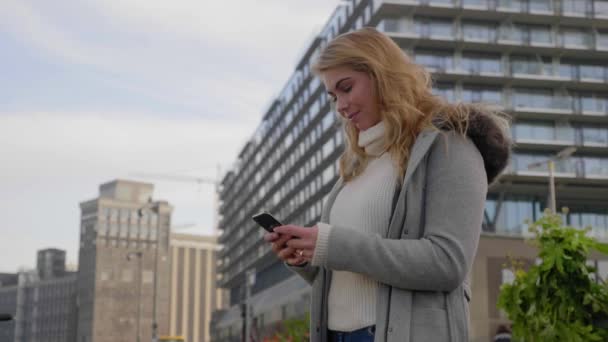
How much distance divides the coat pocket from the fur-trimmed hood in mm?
571

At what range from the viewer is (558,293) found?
320 inches

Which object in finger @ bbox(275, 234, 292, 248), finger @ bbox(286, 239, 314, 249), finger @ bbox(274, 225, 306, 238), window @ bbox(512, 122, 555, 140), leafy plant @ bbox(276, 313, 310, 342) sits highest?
window @ bbox(512, 122, 555, 140)

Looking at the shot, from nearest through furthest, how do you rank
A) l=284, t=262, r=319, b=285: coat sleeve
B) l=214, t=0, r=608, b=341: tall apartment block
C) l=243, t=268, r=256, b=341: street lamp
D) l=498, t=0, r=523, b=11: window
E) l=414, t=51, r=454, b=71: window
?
1. l=284, t=262, r=319, b=285: coat sleeve
2. l=243, t=268, r=256, b=341: street lamp
3. l=214, t=0, r=608, b=341: tall apartment block
4. l=414, t=51, r=454, b=71: window
5. l=498, t=0, r=523, b=11: window

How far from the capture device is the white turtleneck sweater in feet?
9.34

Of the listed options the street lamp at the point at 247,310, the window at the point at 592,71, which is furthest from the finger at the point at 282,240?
the window at the point at 592,71

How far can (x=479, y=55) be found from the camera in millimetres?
57594

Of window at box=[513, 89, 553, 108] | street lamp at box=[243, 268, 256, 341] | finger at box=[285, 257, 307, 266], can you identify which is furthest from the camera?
window at box=[513, 89, 553, 108]

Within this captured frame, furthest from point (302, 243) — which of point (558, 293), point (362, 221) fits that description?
point (558, 293)

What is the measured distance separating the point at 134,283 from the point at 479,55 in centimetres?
15286

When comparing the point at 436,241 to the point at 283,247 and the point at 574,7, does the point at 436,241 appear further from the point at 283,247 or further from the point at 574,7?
the point at 574,7

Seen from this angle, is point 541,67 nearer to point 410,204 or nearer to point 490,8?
point 490,8

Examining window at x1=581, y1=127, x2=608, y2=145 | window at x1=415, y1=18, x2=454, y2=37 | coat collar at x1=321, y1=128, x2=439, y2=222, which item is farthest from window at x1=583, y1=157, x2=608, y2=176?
coat collar at x1=321, y1=128, x2=439, y2=222

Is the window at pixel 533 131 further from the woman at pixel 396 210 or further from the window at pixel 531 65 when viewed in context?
the woman at pixel 396 210

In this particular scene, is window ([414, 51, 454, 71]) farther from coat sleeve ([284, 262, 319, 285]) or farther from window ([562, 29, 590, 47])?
coat sleeve ([284, 262, 319, 285])
